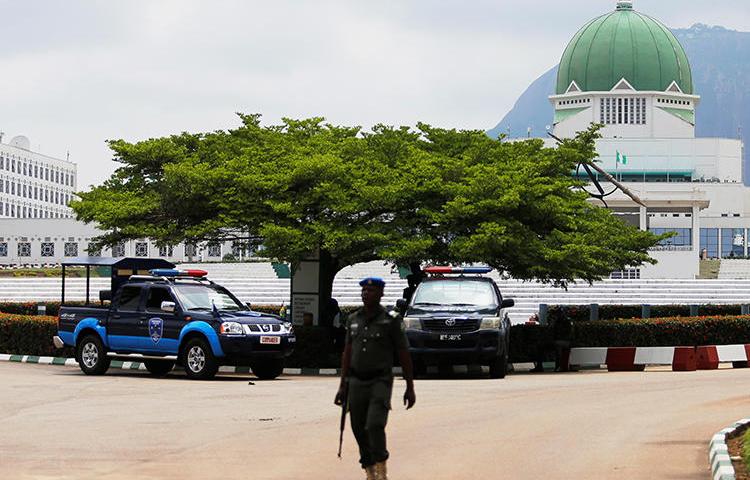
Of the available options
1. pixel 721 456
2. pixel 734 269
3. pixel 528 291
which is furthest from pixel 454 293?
pixel 734 269

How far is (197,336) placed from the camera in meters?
24.2

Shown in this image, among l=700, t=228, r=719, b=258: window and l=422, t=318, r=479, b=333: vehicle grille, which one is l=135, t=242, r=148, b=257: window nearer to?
l=700, t=228, r=719, b=258: window

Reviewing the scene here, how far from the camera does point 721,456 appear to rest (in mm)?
12445

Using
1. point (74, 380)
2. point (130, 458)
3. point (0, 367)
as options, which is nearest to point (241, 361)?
point (74, 380)

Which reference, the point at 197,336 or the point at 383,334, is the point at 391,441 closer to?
the point at 383,334

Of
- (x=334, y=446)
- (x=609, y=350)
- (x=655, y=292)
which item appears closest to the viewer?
(x=334, y=446)

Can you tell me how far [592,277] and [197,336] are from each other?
34.9 ft

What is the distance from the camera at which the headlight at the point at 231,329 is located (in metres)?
23.8

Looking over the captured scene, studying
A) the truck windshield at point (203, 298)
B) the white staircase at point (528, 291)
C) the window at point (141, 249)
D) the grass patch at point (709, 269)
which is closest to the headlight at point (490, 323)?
the truck windshield at point (203, 298)

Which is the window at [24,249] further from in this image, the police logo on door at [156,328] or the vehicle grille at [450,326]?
the vehicle grille at [450,326]

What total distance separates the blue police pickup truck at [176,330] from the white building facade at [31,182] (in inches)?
4071

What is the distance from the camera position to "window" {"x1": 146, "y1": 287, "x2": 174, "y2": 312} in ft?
81.6

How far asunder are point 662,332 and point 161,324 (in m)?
12.3

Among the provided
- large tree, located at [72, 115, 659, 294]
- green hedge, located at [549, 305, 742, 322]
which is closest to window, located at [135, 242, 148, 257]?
green hedge, located at [549, 305, 742, 322]
